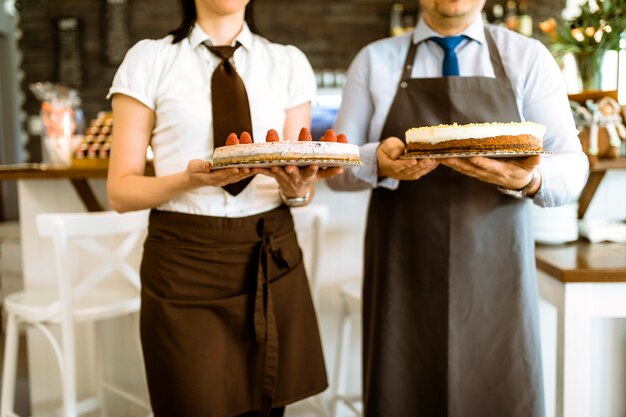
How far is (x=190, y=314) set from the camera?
1.21 metres

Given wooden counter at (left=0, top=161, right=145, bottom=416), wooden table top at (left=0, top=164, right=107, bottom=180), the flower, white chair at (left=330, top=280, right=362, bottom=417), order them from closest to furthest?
1. the flower
2. white chair at (left=330, top=280, right=362, bottom=417)
3. wooden table top at (left=0, top=164, right=107, bottom=180)
4. wooden counter at (left=0, top=161, right=145, bottom=416)

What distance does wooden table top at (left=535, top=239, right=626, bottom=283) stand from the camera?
54.2 inches

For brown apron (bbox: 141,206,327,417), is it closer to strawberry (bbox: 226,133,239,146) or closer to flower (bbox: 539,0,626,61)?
strawberry (bbox: 226,133,239,146)

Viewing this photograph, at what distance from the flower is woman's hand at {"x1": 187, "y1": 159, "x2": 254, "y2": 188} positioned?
1.38 metres

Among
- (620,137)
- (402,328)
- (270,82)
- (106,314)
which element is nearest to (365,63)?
(270,82)

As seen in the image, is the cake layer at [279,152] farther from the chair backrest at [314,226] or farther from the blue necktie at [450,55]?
the chair backrest at [314,226]

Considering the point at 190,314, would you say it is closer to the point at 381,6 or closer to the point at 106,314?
the point at 106,314

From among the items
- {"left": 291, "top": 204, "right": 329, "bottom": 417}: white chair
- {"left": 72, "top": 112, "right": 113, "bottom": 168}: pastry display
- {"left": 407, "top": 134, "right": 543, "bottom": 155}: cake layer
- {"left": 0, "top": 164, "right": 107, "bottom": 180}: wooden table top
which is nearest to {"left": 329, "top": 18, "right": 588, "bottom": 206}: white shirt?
{"left": 407, "top": 134, "right": 543, "bottom": 155}: cake layer

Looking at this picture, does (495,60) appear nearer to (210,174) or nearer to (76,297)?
(210,174)

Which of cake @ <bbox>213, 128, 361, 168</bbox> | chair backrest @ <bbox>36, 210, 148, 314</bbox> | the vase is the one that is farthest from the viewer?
the vase

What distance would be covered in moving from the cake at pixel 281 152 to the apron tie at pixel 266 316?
27cm

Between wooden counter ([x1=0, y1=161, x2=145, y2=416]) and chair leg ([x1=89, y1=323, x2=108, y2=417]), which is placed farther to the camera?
wooden counter ([x1=0, y1=161, x2=145, y2=416])

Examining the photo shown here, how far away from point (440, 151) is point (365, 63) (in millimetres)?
385

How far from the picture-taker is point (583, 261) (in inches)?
58.6
